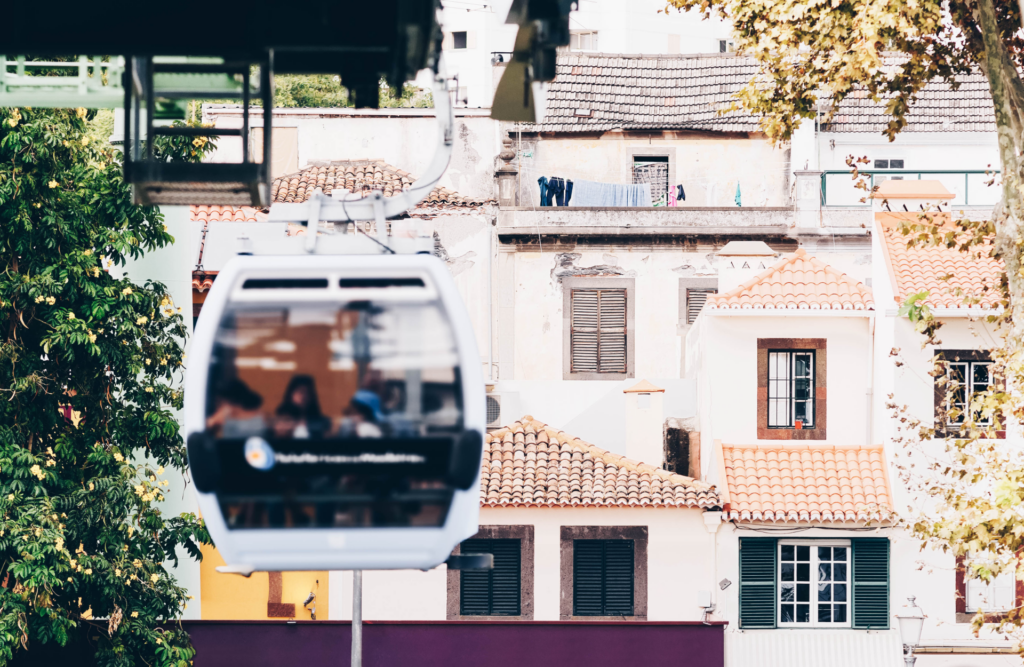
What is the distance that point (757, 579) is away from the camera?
Answer: 21.8m

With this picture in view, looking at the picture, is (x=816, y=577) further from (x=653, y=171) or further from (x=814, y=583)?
(x=653, y=171)

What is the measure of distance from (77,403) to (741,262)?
36.9ft

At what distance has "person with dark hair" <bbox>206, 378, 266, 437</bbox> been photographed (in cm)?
622

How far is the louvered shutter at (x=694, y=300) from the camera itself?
85.7 ft

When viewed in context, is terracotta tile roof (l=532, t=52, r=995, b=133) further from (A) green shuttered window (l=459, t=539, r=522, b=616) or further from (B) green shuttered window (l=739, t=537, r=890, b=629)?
(A) green shuttered window (l=459, t=539, r=522, b=616)

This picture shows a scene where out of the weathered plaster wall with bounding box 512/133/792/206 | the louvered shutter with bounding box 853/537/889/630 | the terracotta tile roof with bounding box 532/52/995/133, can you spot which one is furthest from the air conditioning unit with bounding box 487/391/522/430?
the terracotta tile roof with bounding box 532/52/995/133

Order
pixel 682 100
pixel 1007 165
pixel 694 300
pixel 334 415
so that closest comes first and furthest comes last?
pixel 334 415 < pixel 1007 165 < pixel 694 300 < pixel 682 100

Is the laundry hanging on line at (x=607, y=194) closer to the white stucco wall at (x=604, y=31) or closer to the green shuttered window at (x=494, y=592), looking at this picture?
the green shuttered window at (x=494, y=592)

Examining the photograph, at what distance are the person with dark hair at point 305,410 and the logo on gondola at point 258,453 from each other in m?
0.15

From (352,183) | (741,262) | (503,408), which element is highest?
(352,183)

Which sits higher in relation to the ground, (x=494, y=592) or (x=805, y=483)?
(x=805, y=483)

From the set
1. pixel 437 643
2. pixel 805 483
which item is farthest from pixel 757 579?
pixel 437 643

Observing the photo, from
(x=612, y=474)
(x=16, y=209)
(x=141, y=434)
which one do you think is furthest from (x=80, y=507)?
(x=612, y=474)

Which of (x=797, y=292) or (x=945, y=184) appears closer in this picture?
(x=797, y=292)
